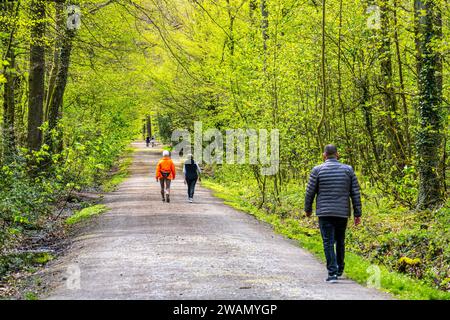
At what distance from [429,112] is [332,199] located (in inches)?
266

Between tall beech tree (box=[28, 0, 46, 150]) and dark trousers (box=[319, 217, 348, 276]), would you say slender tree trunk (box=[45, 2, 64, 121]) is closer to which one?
tall beech tree (box=[28, 0, 46, 150])

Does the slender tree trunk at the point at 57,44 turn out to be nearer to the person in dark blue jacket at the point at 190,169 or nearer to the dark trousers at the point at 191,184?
the person in dark blue jacket at the point at 190,169

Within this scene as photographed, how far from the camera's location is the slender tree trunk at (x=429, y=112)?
15.2 metres

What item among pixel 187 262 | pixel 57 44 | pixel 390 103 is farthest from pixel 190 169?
pixel 187 262

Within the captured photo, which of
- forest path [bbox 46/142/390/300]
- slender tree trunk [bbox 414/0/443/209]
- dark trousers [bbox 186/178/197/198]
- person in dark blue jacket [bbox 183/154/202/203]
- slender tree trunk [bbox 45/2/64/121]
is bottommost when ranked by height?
forest path [bbox 46/142/390/300]

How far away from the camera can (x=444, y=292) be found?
9727mm

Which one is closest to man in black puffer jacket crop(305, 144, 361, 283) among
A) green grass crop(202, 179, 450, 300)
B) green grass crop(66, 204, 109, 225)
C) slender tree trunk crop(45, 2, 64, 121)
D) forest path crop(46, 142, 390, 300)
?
forest path crop(46, 142, 390, 300)

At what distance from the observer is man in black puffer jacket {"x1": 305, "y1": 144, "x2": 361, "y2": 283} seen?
32.0ft

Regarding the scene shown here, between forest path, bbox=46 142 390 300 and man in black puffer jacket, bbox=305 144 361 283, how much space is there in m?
0.56

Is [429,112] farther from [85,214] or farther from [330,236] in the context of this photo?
[85,214]

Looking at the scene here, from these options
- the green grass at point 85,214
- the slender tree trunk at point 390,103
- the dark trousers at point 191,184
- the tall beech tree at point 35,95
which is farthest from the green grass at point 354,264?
the tall beech tree at point 35,95

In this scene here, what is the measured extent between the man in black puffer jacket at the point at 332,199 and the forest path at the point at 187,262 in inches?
21.9

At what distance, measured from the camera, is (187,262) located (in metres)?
11.1
